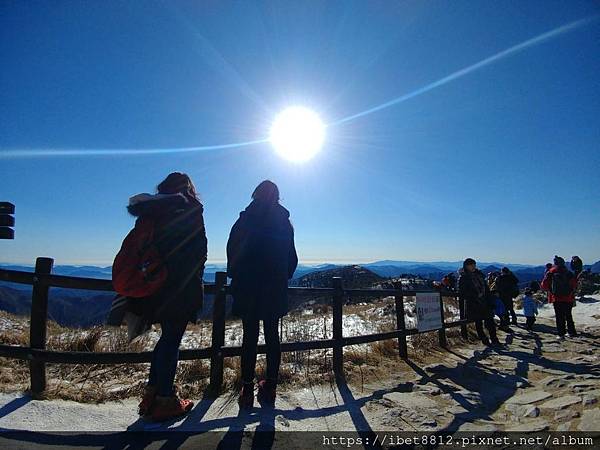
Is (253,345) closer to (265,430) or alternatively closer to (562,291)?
(265,430)

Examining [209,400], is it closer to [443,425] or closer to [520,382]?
[443,425]

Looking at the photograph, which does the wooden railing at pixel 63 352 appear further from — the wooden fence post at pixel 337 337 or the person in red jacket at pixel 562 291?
the person in red jacket at pixel 562 291

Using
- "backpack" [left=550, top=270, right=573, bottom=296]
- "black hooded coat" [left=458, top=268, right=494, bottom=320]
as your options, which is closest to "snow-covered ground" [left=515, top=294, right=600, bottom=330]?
"backpack" [left=550, top=270, right=573, bottom=296]

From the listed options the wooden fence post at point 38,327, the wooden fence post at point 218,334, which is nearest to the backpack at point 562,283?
the wooden fence post at point 218,334

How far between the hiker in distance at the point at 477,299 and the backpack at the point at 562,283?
6.88 feet

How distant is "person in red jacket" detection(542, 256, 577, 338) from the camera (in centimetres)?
773

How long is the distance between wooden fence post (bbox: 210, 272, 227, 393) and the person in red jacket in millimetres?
8183

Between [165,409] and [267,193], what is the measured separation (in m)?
1.99

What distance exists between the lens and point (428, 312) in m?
6.01

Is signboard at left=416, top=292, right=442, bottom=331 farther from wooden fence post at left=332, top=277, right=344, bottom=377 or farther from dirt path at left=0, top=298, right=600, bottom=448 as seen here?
wooden fence post at left=332, top=277, right=344, bottom=377

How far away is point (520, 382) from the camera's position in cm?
411

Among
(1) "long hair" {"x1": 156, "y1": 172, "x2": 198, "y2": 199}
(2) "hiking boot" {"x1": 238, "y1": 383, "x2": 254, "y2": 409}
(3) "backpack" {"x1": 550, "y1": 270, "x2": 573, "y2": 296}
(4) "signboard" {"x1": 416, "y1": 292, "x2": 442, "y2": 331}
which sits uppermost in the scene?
(1) "long hair" {"x1": 156, "y1": 172, "x2": 198, "y2": 199}

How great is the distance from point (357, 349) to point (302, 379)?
184 cm

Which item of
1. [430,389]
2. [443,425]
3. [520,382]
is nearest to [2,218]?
[443,425]
